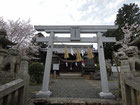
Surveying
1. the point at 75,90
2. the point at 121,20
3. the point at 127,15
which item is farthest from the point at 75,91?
the point at 127,15

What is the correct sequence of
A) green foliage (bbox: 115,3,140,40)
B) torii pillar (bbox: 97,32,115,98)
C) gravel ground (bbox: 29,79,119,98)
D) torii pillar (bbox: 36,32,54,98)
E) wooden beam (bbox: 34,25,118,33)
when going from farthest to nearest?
green foliage (bbox: 115,3,140,40) < wooden beam (bbox: 34,25,118,33) < gravel ground (bbox: 29,79,119,98) < torii pillar (bbox: 36,32,54,98) < torii pillar (bbox: 97,32,115,98)

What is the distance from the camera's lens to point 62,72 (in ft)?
48.8

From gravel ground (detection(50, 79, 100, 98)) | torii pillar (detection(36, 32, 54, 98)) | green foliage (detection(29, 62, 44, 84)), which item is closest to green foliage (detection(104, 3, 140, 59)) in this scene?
gravel ground (detection(50, 79, 100, 98))

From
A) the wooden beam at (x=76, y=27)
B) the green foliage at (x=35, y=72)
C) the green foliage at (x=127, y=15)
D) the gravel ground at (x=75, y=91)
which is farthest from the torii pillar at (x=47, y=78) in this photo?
the green foliage at (x=127, y=15)

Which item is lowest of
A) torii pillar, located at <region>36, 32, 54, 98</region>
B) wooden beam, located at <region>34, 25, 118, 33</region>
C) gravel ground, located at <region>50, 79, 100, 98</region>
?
gravel ground, located at <region>50, 79, 100, 98</region>

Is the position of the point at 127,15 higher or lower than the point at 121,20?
higher

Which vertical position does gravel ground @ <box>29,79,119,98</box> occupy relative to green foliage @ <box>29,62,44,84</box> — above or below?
below

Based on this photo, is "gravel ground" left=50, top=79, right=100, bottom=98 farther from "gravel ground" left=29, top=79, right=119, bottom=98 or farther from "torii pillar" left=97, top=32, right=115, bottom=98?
"torii pillar" left=97, top=32, right=115, bottom=98

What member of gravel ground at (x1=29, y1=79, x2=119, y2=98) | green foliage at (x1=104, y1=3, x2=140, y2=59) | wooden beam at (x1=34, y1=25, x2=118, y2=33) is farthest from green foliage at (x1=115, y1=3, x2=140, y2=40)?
gravel ground at (x1=29, y1=79, x2=119, y2=98)

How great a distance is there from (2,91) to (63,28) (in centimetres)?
423

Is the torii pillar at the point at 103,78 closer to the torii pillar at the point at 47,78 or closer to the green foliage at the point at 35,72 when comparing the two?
the torii pillar at the point at 47,78

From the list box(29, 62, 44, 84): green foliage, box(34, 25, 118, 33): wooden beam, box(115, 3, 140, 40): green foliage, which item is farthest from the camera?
box(115, 3, 140, 40): green foliage

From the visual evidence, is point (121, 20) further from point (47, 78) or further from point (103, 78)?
point (47, 78)

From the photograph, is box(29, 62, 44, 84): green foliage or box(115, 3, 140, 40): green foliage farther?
box(115, 3, 140, 40): green foliage
